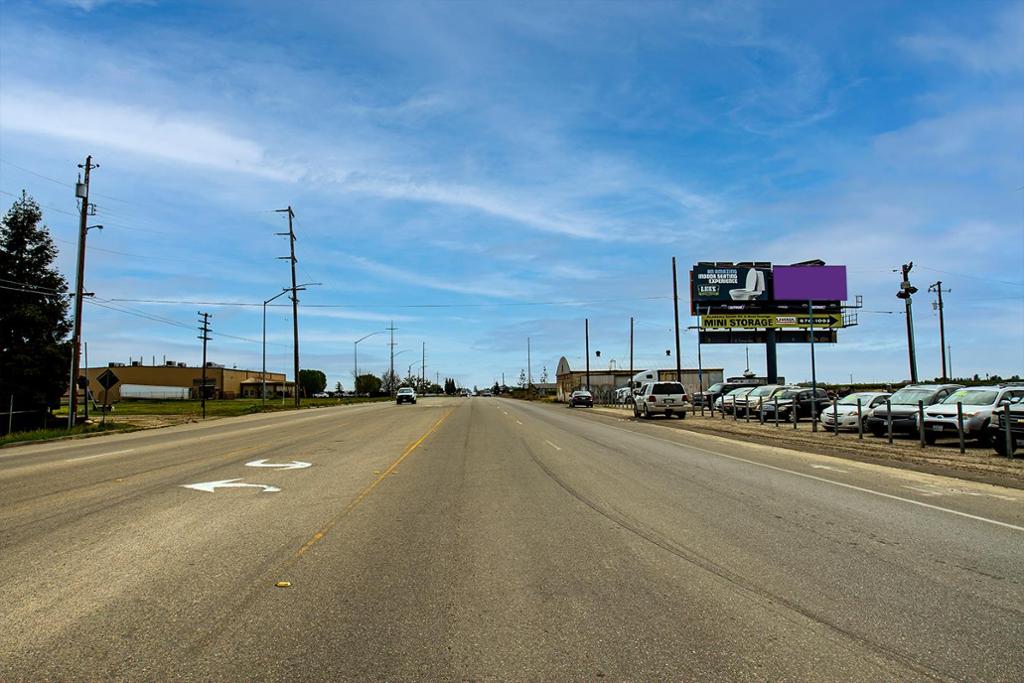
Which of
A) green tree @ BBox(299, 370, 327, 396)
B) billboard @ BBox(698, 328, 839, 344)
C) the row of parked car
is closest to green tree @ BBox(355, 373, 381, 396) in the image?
green tree @ BBox(299, 370, 327, 396)

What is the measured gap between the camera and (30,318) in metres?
37.2

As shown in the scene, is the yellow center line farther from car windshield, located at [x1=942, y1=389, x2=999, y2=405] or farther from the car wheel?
car windshield, located at [x1=942, y1=389, x2=999, y2=405]

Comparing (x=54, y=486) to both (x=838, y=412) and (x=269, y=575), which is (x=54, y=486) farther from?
(x=838, y=412)

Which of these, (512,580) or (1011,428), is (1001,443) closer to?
(1011,428)

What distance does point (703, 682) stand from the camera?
3973 millimetres

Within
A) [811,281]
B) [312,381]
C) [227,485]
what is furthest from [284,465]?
[312,381]

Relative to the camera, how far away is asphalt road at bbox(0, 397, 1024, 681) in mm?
4293

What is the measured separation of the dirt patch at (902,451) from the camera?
13.9 m

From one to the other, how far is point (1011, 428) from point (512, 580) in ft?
48.6

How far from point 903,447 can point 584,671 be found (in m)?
18.2

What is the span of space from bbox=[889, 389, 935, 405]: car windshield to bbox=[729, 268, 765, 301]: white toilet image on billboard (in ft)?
112

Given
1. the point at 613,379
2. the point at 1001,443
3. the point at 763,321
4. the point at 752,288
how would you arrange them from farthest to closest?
the point at 613,379 → the point at 763,321 → the point at 752,288 → the point at 1001,443

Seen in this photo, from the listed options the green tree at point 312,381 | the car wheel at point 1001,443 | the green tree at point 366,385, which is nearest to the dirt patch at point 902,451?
the car wheel at point 1001,443

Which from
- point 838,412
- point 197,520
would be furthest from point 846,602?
point 838,412
